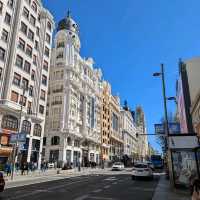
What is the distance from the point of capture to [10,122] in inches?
1555

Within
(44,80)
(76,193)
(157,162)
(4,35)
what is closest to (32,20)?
(4,35)

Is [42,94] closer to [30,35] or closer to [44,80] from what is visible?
[44,80]

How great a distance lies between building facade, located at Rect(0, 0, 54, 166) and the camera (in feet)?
127

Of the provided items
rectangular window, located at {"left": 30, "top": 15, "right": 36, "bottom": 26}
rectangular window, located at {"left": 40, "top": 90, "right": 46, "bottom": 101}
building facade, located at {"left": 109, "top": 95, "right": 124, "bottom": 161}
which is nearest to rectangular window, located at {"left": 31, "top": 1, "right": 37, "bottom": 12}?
rectangular window, located at {"left": 30, "top": 15, "right": 36, "bottom": 26}

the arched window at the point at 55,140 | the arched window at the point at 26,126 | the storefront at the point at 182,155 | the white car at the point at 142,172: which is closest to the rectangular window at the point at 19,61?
the arched window at the point at 26,126

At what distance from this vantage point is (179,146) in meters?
15.2

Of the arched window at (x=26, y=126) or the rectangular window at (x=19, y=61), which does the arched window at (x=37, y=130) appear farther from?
the rectangular window at (x=19, y=61)

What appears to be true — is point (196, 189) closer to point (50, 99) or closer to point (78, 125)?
point (50, 99)

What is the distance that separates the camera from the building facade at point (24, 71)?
38.8 metres

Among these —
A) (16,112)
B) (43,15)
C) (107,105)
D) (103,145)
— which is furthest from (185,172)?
(107,105)

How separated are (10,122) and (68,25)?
42.2 metres

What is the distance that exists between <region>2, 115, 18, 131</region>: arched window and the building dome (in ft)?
131

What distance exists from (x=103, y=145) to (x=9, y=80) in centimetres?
5636

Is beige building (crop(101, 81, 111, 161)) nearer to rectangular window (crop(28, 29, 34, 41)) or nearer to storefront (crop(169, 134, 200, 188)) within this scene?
rectangular window (crop(28, 29, 34, 41))
